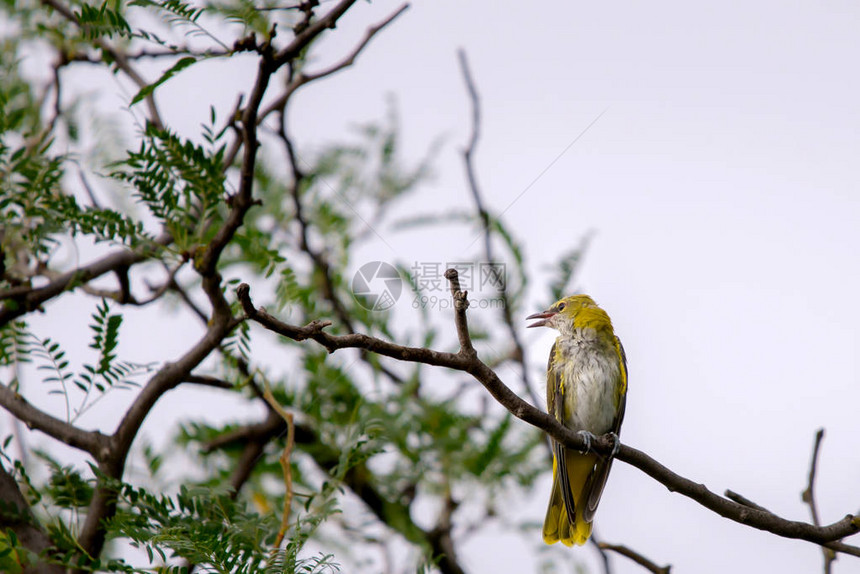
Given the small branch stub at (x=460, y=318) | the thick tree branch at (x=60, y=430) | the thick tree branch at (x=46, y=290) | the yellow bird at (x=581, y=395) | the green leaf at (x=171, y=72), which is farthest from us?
the yellow bird at (x=581, y=395)

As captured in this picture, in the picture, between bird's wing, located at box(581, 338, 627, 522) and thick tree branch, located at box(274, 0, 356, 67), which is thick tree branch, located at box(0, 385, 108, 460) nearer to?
thick tree branch, located at box(274, 0, 356, 67)

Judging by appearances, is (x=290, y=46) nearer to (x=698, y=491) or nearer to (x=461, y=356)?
(x=461, y=356)

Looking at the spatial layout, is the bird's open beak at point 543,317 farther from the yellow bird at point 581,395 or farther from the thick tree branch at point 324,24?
the thick tree branch at point 324,24

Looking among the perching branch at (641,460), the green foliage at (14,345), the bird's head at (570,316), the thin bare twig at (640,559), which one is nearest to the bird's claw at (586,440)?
the perching branch at (641,460)

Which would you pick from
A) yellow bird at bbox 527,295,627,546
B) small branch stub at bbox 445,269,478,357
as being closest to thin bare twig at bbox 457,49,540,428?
yellow bird at bbox 527,295,627,546

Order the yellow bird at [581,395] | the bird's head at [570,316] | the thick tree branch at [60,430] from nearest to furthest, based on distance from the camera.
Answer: the thick tree branch at [60,430]
the yellow bird at [581,395]
the bird's head at [570,316]

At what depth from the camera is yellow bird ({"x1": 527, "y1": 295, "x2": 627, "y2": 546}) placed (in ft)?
13.4

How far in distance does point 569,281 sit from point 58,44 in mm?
2848

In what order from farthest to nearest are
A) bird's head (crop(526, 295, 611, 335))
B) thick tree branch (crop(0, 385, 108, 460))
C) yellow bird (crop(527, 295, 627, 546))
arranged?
1. bird's head (crop(526, 295, 611, 335))
2. yellow bird (crop(527, 295, 627, 546))
3. thick tree branch (crop(0, 385, 108, 460))

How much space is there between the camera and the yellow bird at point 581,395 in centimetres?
410

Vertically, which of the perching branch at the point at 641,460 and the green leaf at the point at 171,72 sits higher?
the green leaf at the point at 171,72

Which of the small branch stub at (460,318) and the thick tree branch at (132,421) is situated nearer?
the small branch stub at (460,318)

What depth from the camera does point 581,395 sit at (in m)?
4.35

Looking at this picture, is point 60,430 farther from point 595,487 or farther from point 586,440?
point 595,487
